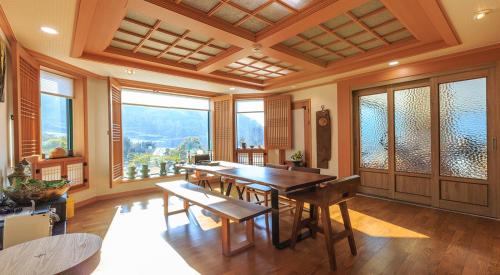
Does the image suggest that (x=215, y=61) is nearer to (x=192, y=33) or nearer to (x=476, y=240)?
(x=192, y=33)

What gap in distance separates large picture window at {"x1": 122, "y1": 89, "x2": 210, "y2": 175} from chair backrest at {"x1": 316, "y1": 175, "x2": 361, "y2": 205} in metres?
4.53

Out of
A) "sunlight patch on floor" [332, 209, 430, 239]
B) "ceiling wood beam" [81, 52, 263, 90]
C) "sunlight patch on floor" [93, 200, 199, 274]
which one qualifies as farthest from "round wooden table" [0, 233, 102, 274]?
"ceiling wood beam" [81, 52, 263, 90]

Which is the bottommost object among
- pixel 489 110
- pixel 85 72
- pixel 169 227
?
pixel 169 227

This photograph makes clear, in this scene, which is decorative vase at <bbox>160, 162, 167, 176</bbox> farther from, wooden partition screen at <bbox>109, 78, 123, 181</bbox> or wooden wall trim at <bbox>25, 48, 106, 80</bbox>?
wooden wall trim at <bbox>25, 48, 106, 80</bbox>

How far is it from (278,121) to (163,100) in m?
2.82

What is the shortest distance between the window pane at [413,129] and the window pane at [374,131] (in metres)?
0.21

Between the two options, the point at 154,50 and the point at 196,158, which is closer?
the point at 154,50

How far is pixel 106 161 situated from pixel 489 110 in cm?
634

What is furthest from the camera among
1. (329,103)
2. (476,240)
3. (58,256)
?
(329,103)

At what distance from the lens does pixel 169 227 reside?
3217 millimetres

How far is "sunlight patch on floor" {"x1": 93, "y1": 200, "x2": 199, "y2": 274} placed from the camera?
222 cm

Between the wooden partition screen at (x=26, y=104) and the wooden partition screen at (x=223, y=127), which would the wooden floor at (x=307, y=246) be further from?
the wooden partition screen at (x=223, y=127)

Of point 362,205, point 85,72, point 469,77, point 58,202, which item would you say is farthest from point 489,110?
point 85,72

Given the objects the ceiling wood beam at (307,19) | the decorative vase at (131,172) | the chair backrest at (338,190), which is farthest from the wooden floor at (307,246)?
the ceiling wood beam at (307,19)
